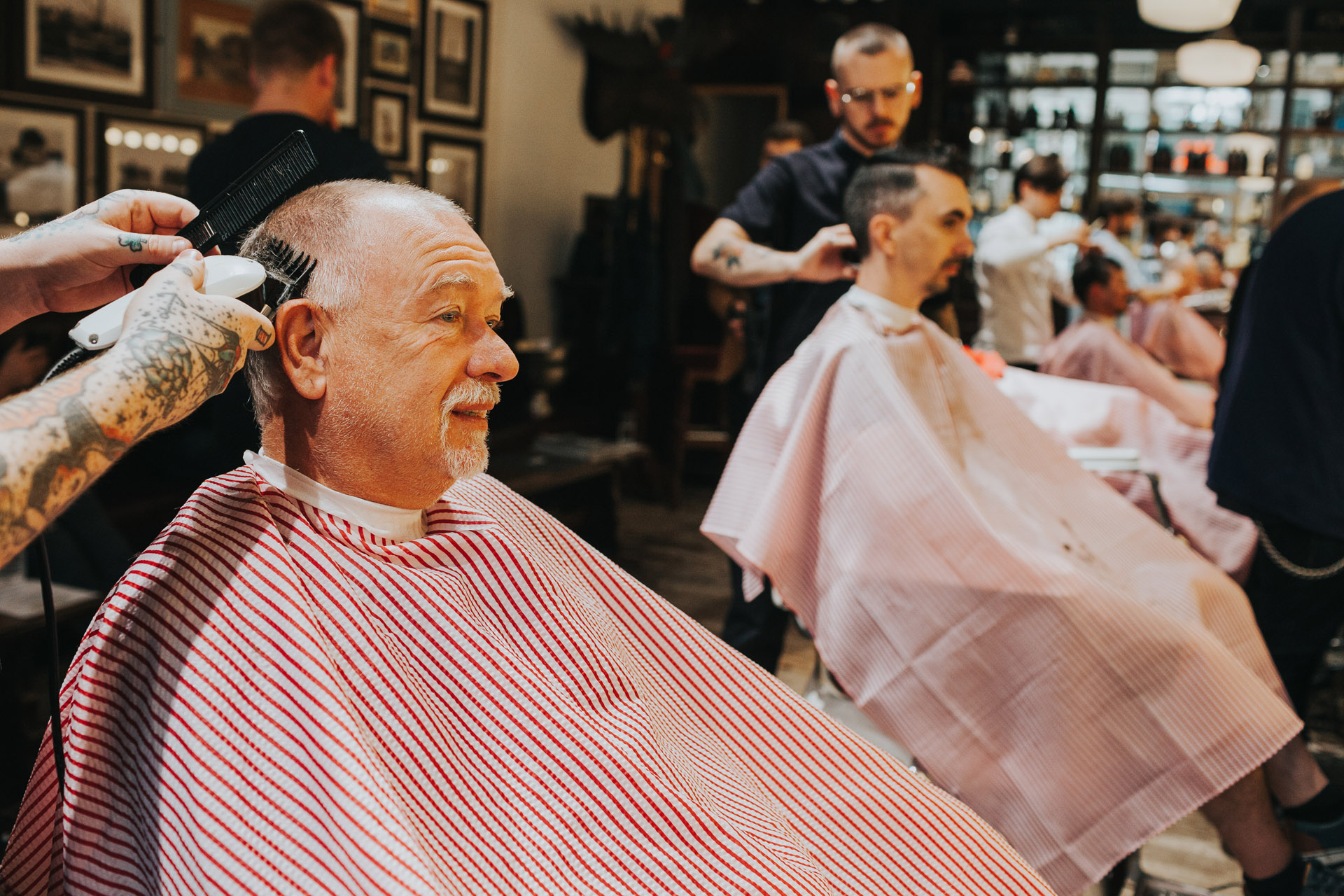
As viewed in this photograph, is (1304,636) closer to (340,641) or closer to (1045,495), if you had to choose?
(1045,495)

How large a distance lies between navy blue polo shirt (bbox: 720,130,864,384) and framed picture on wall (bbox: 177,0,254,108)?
1789 millimetres

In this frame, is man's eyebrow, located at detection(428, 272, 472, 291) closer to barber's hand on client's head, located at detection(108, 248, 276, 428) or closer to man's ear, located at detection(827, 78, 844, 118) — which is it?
barber's hand on client's head, located at detection(108, 248, 276, 428)

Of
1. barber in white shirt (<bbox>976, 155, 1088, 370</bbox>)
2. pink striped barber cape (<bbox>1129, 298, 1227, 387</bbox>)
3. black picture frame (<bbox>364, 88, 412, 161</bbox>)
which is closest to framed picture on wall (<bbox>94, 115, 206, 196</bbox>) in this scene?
black picture frame (<bbox>364, 88, 412, 161</bbox>)

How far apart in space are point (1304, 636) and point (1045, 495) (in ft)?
2.11

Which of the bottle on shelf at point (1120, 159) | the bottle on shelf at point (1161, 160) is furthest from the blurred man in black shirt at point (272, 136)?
the bottle on shelf at point (1161, 160)

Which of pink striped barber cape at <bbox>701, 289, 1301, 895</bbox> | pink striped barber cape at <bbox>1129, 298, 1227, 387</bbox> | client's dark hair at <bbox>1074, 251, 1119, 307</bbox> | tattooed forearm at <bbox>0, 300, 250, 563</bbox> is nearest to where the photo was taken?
tattooed forearm at <bbox>0, 300, 250, 563</bbox>

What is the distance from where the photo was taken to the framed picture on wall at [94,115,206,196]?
10.6 ft

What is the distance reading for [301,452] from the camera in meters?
1.09

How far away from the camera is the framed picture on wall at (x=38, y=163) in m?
2.94

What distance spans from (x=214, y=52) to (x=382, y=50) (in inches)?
36.0

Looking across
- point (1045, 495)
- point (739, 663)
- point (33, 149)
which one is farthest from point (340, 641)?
point (33, 149)

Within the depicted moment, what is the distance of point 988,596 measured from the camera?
73.5 inches

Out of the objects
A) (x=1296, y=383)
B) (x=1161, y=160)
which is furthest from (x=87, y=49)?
(x=1161, y=160)

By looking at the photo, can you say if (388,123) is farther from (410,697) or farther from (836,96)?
(410,697)
